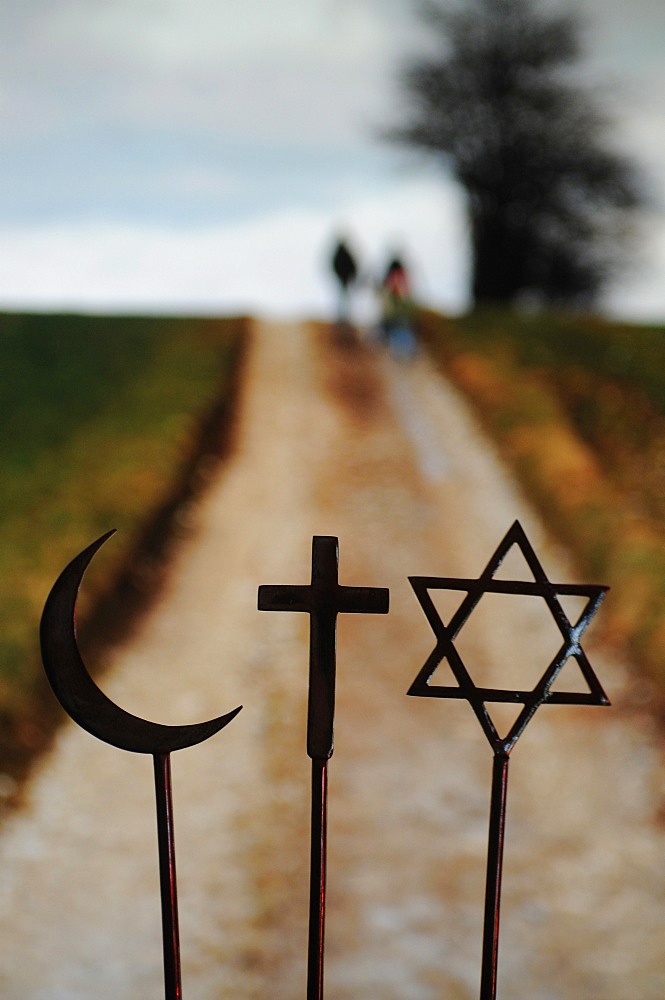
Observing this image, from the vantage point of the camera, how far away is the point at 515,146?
62.4 ft

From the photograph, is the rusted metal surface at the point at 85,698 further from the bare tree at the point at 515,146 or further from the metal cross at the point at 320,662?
the bare tree at the point at 515,146

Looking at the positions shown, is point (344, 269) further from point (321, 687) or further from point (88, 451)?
point (321, 687)

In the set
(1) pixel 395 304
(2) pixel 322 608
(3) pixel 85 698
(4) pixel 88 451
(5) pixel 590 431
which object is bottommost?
(4) pixel 88 451

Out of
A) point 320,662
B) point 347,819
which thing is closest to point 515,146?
point 347,819

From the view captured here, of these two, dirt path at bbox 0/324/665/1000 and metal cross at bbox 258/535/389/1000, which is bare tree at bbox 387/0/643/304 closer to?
dirt path at bbox 0/324/665/1000

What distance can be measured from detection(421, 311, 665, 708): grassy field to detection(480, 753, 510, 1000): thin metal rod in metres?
4.20

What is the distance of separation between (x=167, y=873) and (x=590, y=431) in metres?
8.69

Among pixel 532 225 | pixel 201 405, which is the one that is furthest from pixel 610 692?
pixel 532 225

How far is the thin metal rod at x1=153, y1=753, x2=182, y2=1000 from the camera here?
183 centimetres

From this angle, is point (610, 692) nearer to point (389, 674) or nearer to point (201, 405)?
point (389, 674)

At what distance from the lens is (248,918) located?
4246 mm

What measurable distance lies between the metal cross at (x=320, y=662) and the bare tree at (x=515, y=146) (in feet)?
60.2

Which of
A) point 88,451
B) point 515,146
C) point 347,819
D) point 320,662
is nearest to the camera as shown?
point 320,662

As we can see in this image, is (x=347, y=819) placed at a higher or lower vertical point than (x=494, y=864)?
lower
